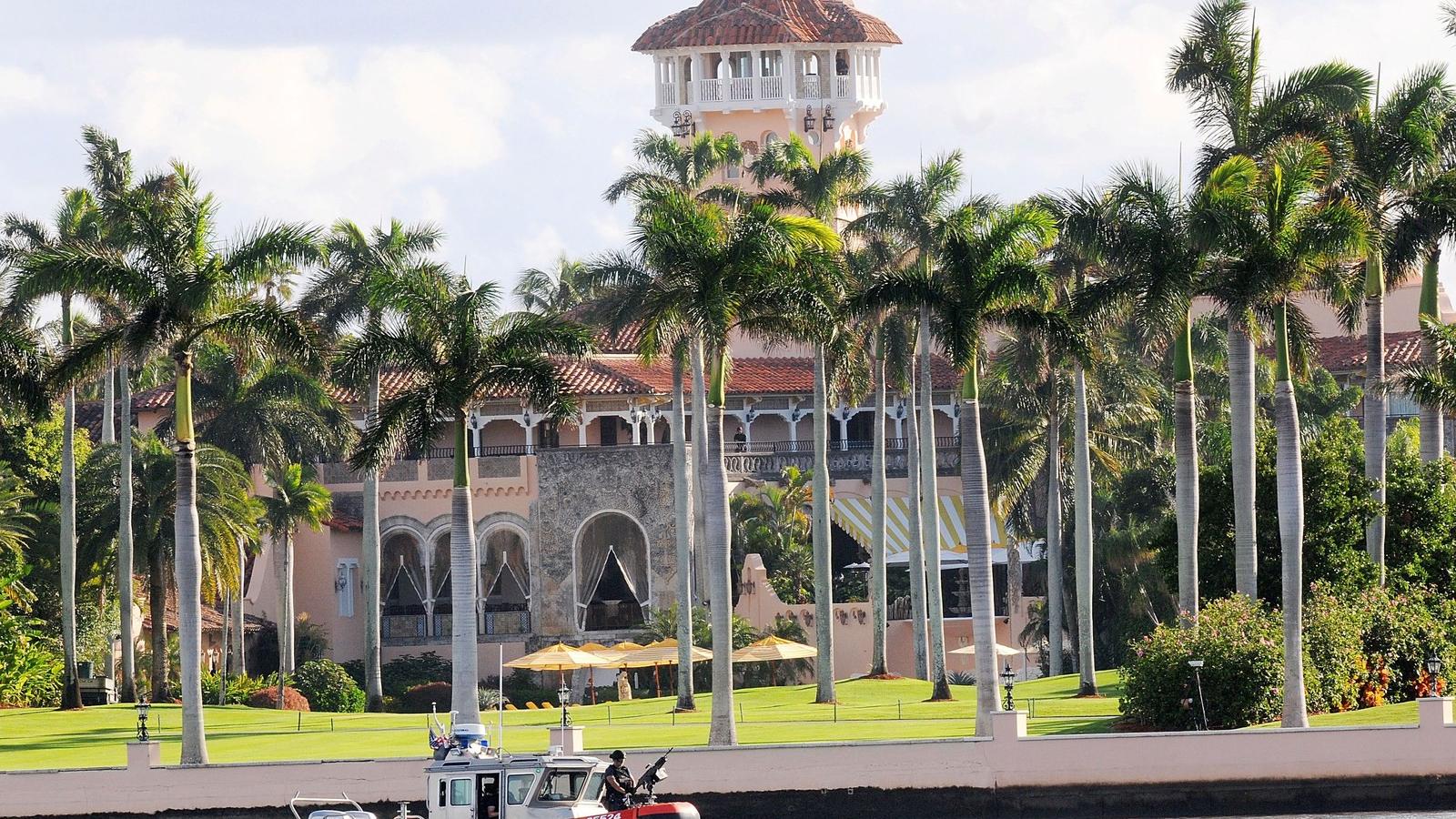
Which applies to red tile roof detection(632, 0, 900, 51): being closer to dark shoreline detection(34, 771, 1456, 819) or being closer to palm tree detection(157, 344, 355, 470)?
palm tree detection(157, 344, 355, 470)

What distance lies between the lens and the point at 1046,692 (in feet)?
188

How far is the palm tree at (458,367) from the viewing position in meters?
42.8

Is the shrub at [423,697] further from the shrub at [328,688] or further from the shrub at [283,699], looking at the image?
the shrub at [283,699]

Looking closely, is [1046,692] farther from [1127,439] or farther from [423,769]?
[423,769]

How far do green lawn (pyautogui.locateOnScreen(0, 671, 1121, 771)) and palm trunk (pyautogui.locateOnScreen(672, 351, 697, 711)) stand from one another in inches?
29.7

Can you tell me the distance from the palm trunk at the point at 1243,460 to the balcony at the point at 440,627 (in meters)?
30.1

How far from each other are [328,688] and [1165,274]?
1142 inches

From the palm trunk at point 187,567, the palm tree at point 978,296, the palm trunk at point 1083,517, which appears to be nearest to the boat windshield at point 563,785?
the palm trunk at point 187,567

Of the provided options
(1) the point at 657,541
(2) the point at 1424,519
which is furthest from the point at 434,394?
(1) the point at 657,541

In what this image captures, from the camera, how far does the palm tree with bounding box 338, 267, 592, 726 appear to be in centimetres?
4281

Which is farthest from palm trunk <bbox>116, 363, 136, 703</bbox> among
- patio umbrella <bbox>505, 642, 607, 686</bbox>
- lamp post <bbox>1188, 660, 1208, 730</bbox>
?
lamp post <bbox>1188, 660, 1208, 730</bbox>

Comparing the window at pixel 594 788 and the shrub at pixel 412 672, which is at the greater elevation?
the shrub at pixel 412 672

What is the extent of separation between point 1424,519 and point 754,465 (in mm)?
28226

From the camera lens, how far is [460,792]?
109ft
